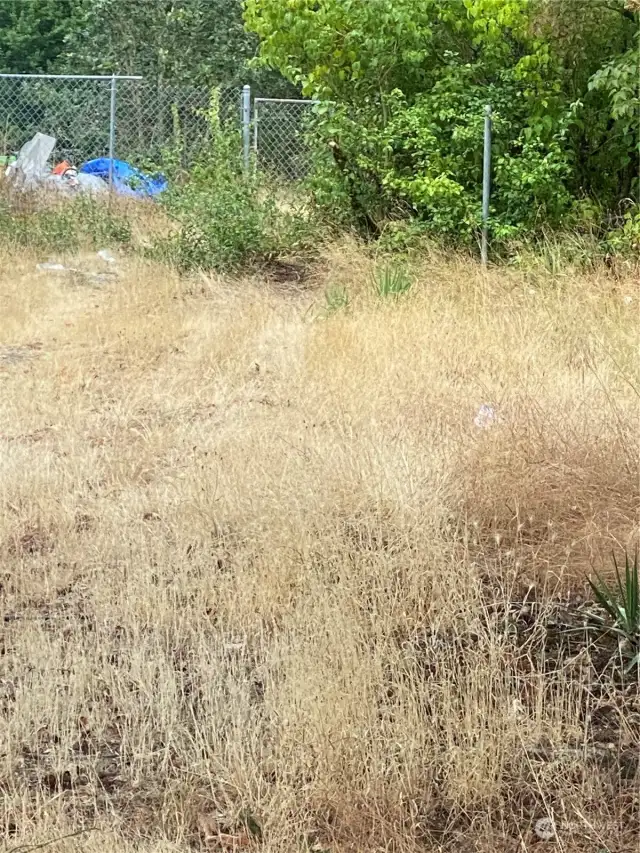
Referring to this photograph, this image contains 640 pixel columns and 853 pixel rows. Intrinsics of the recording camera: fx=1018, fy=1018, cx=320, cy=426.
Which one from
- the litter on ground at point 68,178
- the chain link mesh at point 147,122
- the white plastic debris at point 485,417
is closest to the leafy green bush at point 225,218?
the litter on ground at point 68,178

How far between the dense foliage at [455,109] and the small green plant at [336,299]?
1.62m

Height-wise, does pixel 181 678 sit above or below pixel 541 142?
below

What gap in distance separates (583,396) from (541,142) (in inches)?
182

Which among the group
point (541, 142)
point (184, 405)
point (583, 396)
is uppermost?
point (541, 142)

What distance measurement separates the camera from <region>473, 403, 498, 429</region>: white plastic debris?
4363mm

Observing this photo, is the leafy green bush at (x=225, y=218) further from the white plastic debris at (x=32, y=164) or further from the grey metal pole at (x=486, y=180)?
the white plastic debris at (x=32, y=164)

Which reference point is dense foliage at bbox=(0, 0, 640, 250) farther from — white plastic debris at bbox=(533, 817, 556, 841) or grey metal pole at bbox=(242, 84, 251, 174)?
white plastic debris at bbox=(533, 817, 556, 841)

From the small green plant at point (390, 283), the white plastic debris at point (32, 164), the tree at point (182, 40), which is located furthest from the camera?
the tree at point (182, 40)

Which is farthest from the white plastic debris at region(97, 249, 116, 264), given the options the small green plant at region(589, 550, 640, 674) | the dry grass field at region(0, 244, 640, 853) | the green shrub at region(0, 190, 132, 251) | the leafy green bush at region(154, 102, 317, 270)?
the small green plant at region(589, 550, 640, 674)

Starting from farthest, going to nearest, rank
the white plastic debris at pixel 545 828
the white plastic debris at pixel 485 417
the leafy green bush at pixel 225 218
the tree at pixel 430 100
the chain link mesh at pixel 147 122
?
the chain link mesh at pixel 147 122, the leafy green bush at pixel 225 218, the tree at pixel 430 100, the white plastic debris at pixel 485 417, the white plastic debris at pixel 545 828

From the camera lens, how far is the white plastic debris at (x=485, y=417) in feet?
14.3

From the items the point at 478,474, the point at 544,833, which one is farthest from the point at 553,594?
the point at 544,833

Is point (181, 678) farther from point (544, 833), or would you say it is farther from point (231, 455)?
point (231, 455)

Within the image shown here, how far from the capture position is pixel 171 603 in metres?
3.29
